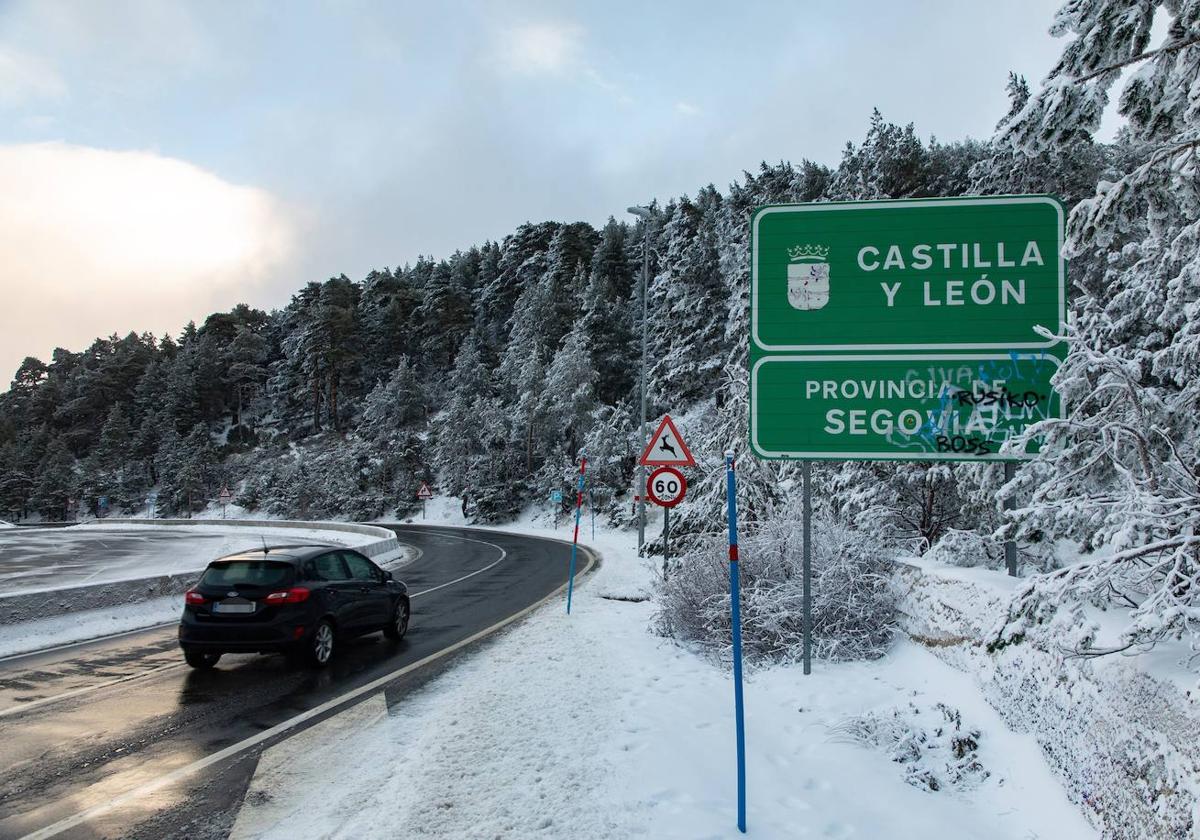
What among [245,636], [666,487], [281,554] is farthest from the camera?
[666,487]

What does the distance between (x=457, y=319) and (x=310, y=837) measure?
8720 cm

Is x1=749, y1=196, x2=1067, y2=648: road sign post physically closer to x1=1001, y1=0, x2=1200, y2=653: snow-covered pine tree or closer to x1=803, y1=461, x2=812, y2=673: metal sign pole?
x1=803, y1=461, x2=812, y2=673: metal sign pole

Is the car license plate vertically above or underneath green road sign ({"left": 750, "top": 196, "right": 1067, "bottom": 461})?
underneath

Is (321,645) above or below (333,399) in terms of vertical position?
below

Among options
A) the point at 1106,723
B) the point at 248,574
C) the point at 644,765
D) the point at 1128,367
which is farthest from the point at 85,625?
the point at 1128,367

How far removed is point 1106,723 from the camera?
394cm

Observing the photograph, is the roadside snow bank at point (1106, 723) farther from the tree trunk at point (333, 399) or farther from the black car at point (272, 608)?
the tree trunk at point (333, 399)

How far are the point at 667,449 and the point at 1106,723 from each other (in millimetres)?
7531

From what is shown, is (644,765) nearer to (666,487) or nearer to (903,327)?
(903,327)

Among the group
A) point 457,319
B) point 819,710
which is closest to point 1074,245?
point 819,710

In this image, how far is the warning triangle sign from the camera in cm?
1098

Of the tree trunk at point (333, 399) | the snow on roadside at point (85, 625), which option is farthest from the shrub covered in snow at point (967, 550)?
the tree trunk at point (333, 399)

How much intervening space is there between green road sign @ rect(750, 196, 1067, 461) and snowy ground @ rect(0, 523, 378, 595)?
1236 centimetres

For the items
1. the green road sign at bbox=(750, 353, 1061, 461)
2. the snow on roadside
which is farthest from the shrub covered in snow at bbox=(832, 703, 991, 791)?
the snow on roadside
